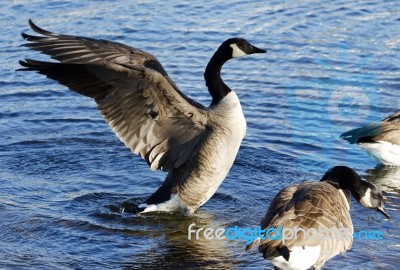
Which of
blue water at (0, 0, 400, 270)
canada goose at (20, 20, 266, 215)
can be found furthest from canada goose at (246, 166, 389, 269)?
canada goose at (20, 20, 266, 215)

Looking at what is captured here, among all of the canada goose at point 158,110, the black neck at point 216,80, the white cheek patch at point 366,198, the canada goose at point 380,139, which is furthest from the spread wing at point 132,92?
the canada goose at point 380,139

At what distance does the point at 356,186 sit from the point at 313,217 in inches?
37.0

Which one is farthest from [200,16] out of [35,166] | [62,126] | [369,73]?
[35,166]

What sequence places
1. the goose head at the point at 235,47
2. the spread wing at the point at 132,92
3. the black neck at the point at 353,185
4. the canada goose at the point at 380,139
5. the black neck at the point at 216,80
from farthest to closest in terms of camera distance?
the canada goose at the point at 380,139 < the goose head at the point at 235,47 < the black neck at the point at 216,80 < the spread wing at the point at 132,92 < the black neck at the point at 353,185

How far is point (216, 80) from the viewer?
8.42 meters

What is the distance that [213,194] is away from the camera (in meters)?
8.80

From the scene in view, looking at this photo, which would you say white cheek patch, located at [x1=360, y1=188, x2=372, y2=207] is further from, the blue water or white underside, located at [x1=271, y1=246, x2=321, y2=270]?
white underside, located at [x1=271, y1=246, x2=321, y2=270]

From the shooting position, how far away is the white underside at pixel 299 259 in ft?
20.5

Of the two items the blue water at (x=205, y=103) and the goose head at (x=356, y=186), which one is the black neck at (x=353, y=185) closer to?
the goose head at (x=356, y=186)

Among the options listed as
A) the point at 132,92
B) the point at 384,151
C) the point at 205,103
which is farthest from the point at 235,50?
the point at 205,103

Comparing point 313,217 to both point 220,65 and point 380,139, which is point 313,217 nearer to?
point 220,65

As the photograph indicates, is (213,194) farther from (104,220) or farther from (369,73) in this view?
(369,73)

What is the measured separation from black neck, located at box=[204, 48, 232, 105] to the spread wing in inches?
10.7

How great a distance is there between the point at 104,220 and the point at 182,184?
835 millimetres
